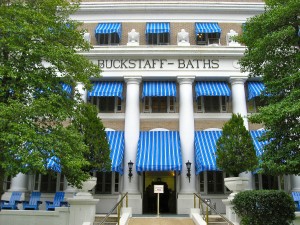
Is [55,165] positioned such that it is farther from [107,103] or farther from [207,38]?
[207,38]

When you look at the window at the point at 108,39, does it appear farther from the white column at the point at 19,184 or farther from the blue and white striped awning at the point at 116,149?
the white column at the point at 19,184

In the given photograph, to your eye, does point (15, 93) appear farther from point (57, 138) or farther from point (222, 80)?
point (222, 80)

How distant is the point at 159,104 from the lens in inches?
893

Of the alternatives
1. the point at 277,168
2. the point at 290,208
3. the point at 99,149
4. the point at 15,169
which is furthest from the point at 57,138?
the point at 290,208

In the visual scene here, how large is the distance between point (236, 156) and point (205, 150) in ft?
16.3

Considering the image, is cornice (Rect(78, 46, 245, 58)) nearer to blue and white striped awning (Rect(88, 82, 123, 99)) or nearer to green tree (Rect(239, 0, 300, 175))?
blue and white striped awning (Rect(88, 82, 123, 99))

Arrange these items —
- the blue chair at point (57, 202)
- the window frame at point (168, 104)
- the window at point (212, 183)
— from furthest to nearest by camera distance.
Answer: the window frame at point (168, 104), the window at point (212, 183), the blue chair at point (57, 202)

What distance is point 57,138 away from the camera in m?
12.1

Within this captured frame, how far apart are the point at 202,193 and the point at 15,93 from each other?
13.1 m

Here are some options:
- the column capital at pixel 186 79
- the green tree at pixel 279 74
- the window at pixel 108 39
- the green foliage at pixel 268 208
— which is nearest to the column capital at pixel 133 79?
the column capital at pixel 186 79

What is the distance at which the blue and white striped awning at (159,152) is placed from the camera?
62.3 feet

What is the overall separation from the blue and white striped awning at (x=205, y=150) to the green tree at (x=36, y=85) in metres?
8.27

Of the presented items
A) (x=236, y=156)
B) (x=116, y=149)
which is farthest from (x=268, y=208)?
(x=116, y=149)

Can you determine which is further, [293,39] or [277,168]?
[293,39]
